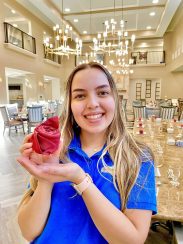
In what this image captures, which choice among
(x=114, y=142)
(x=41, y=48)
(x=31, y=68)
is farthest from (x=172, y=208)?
(x=41, y=48)

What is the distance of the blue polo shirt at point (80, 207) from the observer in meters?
0.75

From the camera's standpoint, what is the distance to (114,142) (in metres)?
0.87

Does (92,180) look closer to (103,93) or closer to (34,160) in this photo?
(34,160)

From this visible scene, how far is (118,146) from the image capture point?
2.81 ft

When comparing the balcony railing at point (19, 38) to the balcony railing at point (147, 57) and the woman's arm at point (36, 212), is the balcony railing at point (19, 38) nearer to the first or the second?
the balcony railing at point (147, 57)

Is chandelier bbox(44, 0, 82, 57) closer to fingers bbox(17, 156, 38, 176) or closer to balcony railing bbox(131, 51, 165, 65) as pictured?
balcony railing bbox(131, 51, 165, 65)

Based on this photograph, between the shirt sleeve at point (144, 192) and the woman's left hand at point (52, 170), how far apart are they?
0.79 feet

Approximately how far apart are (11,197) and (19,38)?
8406 millimetres

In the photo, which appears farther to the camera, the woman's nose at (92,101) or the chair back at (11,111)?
the chair back at (11,111)

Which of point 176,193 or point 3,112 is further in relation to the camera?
point 3,112

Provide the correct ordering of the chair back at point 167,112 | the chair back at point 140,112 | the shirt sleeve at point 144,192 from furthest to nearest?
the chair back at point 140,112, the chair back at point 167,112, the shirt sleeve at point 144,192

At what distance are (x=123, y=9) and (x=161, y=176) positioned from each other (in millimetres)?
8924

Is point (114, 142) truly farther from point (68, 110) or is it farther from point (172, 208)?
point (172, 208)

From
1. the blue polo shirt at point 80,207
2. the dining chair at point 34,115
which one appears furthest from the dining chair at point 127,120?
the dining chair at point 34,115
